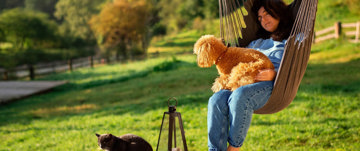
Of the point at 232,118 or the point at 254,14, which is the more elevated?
the point at 254,14

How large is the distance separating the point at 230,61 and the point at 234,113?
0.31 m

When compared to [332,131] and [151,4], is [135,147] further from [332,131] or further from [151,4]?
[151,4]

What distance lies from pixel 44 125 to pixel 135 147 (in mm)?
2905

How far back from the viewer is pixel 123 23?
1257 cm

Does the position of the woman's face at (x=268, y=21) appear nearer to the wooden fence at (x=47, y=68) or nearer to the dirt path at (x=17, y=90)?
the dirt path at (x=17, y=90)

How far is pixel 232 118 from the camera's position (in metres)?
1.48

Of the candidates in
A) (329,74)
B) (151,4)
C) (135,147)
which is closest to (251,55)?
(135,147)

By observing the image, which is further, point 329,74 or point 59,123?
point 329,74

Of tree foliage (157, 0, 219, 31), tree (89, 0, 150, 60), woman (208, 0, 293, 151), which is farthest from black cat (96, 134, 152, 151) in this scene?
tree (89, 0, 150, 60)

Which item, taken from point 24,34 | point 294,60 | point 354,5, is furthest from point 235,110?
point 24,34

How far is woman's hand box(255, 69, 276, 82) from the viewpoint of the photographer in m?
1.57

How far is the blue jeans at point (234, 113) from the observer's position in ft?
4.83

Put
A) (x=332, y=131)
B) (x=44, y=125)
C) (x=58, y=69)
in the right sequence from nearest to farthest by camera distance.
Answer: (x=332, y=131) → (x=44, y=125) → (x=58, y=69)

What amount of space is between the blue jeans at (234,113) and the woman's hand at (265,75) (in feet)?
0.11
